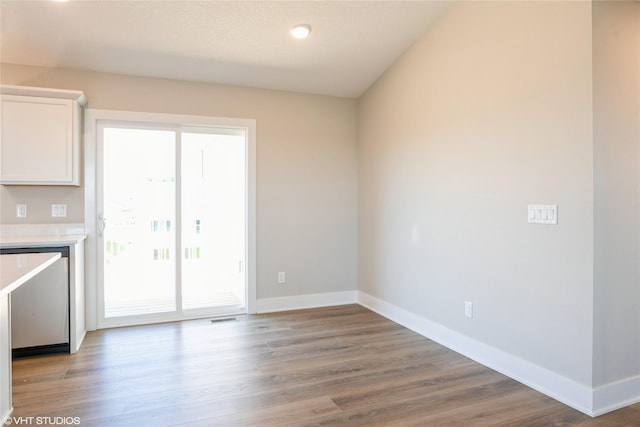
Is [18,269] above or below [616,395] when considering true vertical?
above

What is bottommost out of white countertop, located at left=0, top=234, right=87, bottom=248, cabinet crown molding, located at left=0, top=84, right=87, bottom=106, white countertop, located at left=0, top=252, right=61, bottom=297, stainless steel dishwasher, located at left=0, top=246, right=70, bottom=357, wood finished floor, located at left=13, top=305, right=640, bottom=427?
wood finished floor, located at left=13, top=305, right=640, bottom=427

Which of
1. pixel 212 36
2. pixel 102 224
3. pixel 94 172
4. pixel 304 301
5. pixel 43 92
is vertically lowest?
pixel 304 301

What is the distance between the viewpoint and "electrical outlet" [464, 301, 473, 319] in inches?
117

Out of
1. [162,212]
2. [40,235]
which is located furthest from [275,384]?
[40,235]

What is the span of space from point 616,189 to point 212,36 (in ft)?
10.4

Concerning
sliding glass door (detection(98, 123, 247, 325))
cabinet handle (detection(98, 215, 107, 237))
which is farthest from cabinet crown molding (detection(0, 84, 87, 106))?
cabinet handle (detection(98, 215, 107, 237))

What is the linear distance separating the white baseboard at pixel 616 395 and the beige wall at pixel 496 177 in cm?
12

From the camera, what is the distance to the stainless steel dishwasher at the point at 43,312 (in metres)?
2.92

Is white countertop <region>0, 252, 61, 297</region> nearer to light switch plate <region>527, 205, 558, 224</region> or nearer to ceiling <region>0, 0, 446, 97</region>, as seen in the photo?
ceiling <region>0, 0, 446, 97</region>

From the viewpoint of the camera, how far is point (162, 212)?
153 inches

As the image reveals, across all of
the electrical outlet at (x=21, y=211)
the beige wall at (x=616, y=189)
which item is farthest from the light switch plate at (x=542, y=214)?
the electrical outlet at (x=21, y=211)

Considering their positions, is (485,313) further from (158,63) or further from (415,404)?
(158,63)

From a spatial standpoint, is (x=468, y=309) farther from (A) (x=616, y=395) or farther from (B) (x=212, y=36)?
(B) (x=212, y=36)

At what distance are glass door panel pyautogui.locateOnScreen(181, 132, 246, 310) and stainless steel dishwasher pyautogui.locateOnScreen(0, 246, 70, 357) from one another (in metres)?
1.18
